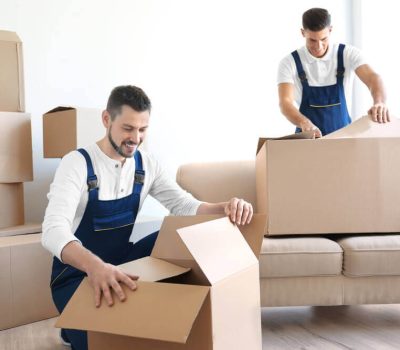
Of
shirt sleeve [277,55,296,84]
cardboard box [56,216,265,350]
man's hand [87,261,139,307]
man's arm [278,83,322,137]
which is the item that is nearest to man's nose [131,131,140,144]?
cardboard box [56,216,265,350]

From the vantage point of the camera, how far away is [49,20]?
9.01 feet

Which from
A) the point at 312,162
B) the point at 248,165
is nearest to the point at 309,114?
the point at 248,165

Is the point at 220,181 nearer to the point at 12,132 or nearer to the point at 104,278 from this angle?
the point at 12,132

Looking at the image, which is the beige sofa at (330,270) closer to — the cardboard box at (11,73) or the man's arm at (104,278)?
the man's arm at (104,278)

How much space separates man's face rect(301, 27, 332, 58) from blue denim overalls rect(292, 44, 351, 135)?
2.8 inches

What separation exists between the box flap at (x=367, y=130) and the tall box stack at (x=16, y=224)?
125cm

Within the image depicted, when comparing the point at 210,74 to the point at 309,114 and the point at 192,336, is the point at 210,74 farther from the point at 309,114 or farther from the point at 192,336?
the point at 192,336

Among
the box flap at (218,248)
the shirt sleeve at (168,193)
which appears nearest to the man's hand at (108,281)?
the box flap at (218,248)

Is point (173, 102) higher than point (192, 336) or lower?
higher

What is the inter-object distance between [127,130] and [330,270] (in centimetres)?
87

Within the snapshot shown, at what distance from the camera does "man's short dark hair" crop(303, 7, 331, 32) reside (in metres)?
2.26

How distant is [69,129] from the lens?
2348mm

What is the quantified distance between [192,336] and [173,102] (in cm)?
229

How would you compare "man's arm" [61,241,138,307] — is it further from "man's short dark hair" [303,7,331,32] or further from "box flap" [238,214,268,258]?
"man's short dark hair" [303,7,331,32]
